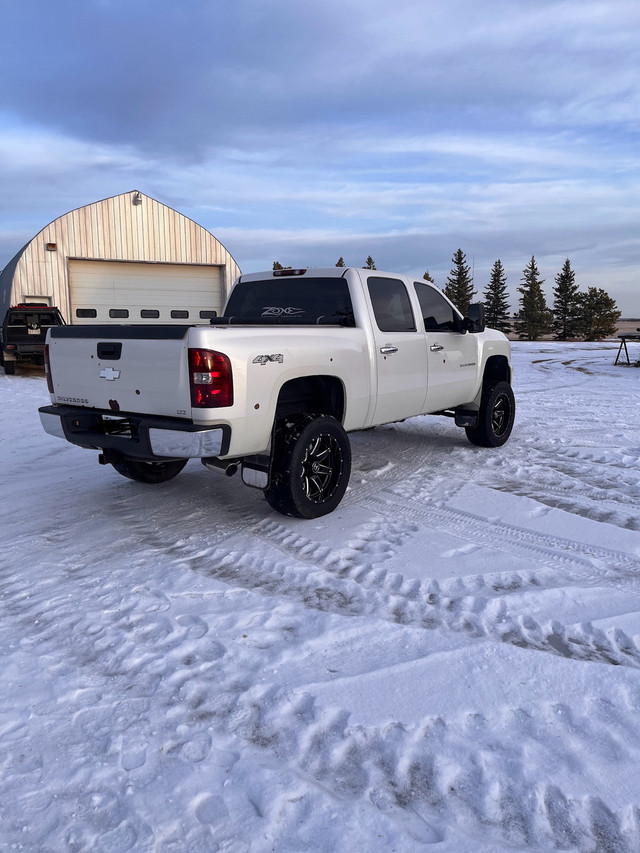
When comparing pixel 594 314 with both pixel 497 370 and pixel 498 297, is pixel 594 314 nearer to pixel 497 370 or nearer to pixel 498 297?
pixel 498 297

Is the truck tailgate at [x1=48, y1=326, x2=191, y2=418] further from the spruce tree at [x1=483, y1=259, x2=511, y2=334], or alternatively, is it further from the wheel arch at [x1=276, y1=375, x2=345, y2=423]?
the spruce tree at [x1=483, y1=259, x2=511, y2=334]

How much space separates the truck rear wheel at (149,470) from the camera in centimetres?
610

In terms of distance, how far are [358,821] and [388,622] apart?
140cm

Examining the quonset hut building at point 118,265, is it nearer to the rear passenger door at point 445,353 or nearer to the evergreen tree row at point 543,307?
the rear passenger door at point 445,353

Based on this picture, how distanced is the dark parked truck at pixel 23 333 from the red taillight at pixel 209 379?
1404 cm

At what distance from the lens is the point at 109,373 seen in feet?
16.0

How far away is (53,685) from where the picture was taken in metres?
2.99

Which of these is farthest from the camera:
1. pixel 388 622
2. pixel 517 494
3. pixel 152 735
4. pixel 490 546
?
pixel 517 494

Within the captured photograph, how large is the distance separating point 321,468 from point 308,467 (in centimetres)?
14

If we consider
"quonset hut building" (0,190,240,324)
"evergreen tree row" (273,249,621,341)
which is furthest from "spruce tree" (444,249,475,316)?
"quonset hut building" (0,190,240,324)

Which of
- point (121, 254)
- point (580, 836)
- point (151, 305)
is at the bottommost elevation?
point (580, 836)

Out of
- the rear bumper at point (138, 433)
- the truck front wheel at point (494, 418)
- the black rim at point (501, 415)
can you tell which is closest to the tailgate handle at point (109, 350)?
the rear bumper at point (138, 433)

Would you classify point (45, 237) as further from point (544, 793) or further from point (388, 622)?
point (544, 793)

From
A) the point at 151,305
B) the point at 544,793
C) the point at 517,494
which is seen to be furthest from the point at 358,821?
the point at 151,305
